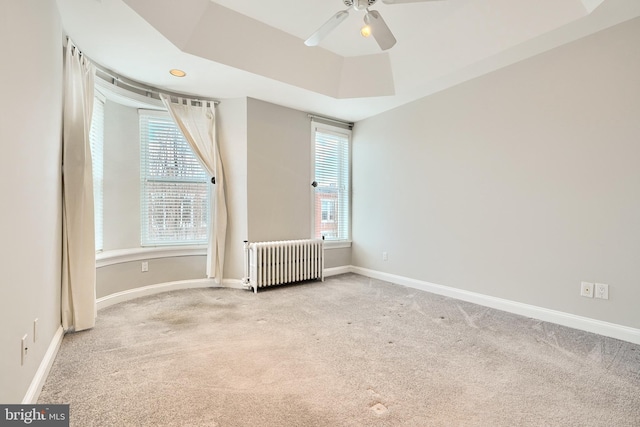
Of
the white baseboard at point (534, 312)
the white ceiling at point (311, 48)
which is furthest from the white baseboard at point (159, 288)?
the white ceiling at point (311, 48)

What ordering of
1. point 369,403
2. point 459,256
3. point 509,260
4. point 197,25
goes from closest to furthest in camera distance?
1. point 369,403
2. point 197,25
3. point 509,260
4. point 459,256

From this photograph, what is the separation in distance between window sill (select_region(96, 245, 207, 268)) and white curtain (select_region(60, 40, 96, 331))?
0.61m

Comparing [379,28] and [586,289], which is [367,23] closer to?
[379,28]

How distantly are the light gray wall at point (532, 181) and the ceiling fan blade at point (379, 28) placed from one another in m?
1.57

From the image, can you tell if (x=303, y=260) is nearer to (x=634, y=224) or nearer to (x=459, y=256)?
(x=459, y=256)

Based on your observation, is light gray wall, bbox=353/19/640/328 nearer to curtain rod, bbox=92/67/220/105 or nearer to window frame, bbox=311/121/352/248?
window frame, bbox=311/121/352/248

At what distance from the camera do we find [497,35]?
8.88 feet

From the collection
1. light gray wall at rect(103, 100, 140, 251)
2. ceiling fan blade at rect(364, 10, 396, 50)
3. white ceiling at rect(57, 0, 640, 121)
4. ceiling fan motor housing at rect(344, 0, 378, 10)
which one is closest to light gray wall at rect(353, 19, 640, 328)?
white ceiling at rect(57, 0, 640, 121)

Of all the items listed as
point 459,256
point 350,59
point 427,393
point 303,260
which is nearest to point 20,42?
point 427,393

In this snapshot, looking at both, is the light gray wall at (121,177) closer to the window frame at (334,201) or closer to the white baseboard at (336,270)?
the window frame at (334,201)

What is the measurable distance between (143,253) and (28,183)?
2.15 m

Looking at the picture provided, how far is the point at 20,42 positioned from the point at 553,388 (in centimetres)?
347

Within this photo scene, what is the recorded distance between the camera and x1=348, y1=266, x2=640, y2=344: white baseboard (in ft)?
7.82

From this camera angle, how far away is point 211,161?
3865mm
